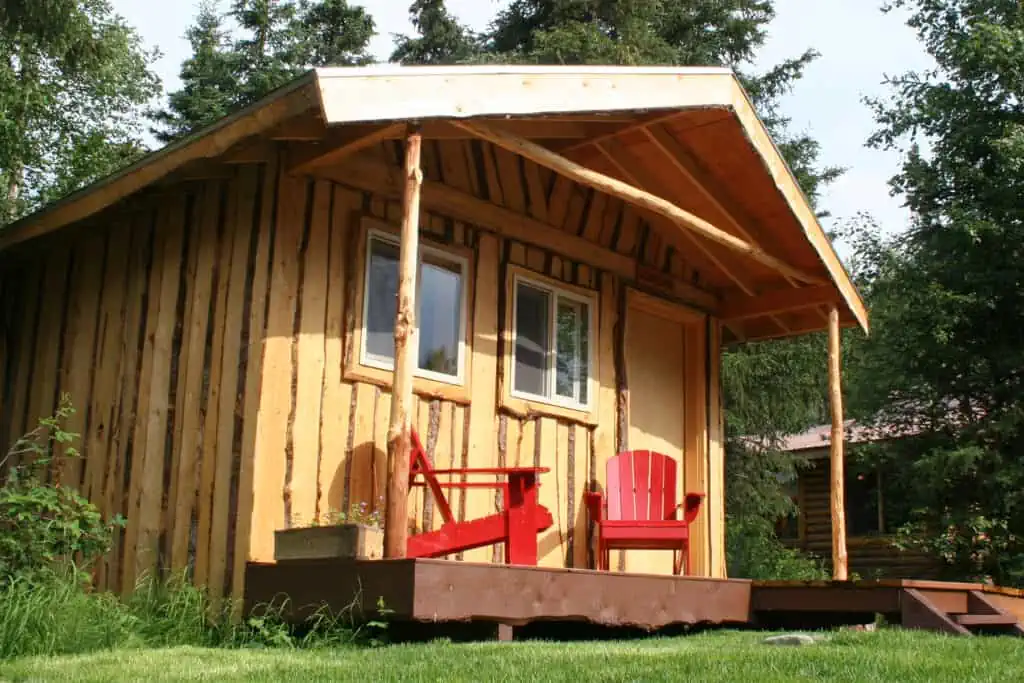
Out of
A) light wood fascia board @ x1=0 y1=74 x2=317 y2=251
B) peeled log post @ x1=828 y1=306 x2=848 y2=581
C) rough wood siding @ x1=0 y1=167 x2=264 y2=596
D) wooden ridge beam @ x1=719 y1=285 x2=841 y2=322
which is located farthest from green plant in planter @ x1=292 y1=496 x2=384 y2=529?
wooden ridge beam @ x1=719 y1=285 x2=841 y2=322

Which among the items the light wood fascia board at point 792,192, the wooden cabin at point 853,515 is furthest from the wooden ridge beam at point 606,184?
the wooden cabin at point 853,515

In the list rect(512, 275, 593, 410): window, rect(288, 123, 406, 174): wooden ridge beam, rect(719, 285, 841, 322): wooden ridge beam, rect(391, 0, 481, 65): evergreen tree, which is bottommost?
rect(512, 275, 593, 410): window

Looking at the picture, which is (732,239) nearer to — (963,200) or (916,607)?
(916,607)

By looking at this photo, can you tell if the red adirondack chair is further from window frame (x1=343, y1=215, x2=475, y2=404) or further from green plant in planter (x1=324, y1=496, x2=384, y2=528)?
green plant in planter (x1=324, y1=496, x2=384, y2=528)

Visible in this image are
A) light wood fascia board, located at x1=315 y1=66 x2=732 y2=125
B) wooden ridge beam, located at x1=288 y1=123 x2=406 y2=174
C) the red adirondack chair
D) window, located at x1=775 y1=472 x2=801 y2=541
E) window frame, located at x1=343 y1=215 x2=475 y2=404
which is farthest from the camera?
window, located at x1=775 y1=472 x2=801 y2=541

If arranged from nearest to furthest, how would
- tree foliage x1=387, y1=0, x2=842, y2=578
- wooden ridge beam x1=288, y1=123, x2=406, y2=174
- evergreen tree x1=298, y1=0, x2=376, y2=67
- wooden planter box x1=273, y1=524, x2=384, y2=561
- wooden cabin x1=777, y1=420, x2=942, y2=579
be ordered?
wooden planter box x1=273, y1=524, x2=384, y2=561, wooden ridge beam x1=288, y1=123, x2=406, y2=174, tree foliage x1=387, y1=0, x2=842, y2=578, wooden cabin x1=777, y1=420, x2=942, y2=579, evergreen tree x1=298, y1=0, x2=376, y2=67

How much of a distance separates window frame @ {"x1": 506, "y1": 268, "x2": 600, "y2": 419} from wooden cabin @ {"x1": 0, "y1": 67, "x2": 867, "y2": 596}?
0.9 inches

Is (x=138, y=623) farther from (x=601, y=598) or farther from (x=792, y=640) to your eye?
(x=792, y=640)

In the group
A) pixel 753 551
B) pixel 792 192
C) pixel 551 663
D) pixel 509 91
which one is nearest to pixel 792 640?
pixel 551 663

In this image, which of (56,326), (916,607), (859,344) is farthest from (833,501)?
(859,344)

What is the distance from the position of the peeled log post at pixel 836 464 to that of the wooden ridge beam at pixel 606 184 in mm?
626

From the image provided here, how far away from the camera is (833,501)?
8875 mm

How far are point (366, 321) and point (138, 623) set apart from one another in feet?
7.23

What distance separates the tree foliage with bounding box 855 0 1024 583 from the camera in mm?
14039
